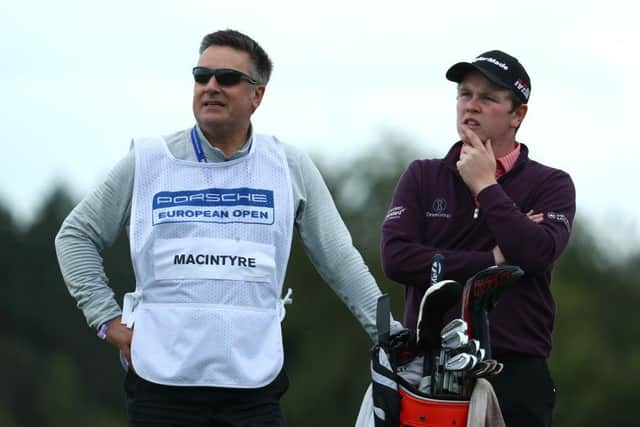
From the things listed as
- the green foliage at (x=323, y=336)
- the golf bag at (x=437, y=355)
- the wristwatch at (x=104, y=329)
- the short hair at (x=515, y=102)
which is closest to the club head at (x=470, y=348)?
the golf bag at (x=437, y=355)

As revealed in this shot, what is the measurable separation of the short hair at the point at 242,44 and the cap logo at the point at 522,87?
116 cm

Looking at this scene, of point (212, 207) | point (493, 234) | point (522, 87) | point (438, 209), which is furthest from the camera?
point (522, 87)

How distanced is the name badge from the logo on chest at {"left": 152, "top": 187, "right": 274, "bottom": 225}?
0.10 meters

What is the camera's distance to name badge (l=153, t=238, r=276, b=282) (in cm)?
645

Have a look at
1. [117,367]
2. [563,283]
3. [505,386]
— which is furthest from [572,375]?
[505,386]

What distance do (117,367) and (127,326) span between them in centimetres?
6468

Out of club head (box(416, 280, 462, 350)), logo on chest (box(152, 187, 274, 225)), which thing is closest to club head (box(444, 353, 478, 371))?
club head (box(416, 280, 462, 350))

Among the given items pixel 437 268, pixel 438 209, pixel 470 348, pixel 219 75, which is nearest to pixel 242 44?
pixel 219 75

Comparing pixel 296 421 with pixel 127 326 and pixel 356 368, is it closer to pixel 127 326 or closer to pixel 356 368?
pixel 356 368

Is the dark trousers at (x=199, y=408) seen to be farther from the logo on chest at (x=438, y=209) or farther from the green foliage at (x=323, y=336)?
the green foliage at (x=323, y=336)

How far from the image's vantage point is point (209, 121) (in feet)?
21.8

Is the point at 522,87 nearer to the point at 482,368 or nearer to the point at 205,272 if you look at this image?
the point at 482,368

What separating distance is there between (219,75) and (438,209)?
1188mm

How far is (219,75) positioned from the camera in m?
6.69
